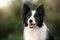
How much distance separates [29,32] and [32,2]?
1354 mm

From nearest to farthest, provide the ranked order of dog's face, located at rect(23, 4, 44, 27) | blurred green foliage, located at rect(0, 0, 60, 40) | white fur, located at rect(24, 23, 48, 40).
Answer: dog's face, located at rect(23, 4, 44, 27)
white fur, located at rect(24, 23, 48, 40)
blurred green foliage, located at rect(0, 0, 60, 40)

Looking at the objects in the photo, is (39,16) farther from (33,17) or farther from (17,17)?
(17,17)

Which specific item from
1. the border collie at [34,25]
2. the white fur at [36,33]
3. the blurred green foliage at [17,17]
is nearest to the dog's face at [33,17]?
the border collie at [34,25]

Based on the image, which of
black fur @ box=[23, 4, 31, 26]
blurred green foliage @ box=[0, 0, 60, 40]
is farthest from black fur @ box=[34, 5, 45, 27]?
blurred green foliage @ box=[0, 0, 60, 40]

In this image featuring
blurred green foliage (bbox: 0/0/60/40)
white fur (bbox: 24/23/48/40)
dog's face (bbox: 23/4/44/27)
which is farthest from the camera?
blurred green foliage (bbox: 0/0/60/40)

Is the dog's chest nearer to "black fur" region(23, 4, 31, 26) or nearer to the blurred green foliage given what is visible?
"black fur" region(23, 4, 31, 26)

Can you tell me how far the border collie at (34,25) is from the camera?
3.25 meters

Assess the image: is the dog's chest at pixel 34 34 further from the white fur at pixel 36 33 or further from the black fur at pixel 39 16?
the black fur at pixel 39 16

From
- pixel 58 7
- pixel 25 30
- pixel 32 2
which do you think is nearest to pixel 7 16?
pixel 32 2

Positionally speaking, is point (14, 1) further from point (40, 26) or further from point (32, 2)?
point (40, 26)

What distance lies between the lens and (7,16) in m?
4.93

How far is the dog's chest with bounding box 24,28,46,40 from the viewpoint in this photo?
340cm

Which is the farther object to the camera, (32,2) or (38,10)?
(32,2)

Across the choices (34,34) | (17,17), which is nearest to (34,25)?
(34,34)
